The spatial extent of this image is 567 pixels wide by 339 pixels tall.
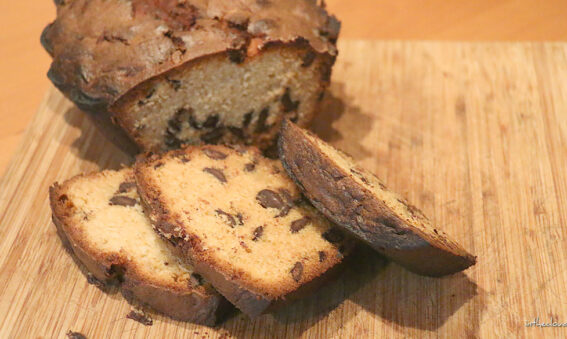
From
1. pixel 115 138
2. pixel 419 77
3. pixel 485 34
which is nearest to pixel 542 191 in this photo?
pixel 419 77

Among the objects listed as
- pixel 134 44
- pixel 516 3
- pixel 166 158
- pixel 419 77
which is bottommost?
pixel 516 3

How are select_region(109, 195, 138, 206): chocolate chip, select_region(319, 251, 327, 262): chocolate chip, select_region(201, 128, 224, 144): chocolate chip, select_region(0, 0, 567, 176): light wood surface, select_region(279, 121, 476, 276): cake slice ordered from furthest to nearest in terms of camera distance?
select_region(0, 0, 567, 176): light wood surface
select_region(201, 128, 224, 144): chocolate chip
select_region(109, 195, 138, 206): chocolate chip
select_region(319, 251, 327, 262): chocolate chip
select_region(279, 121, 476, 276): cake slice

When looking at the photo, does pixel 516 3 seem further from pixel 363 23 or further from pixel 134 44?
pixel 134 44

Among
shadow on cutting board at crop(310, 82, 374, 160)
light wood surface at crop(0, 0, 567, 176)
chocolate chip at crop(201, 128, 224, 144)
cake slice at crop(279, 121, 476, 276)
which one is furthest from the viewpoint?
light wood surface at crop(0, 0, 567, 176)

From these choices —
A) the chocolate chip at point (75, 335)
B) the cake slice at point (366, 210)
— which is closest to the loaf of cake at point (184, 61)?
the cake slice at point (366, 210)

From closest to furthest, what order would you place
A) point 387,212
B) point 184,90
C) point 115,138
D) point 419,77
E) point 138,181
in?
point 387,212 → point 138,181 → point 184,90 → point 115,138 → point 419,77

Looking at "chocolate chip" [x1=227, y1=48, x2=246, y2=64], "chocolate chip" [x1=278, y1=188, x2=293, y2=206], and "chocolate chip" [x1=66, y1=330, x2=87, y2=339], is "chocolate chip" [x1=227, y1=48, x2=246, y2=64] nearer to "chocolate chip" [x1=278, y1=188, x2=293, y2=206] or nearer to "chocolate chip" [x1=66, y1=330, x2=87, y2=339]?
"chocolate chip" [x1=278, y1=188, x2=293, y2=206]

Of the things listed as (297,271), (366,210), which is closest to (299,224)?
(297,271)

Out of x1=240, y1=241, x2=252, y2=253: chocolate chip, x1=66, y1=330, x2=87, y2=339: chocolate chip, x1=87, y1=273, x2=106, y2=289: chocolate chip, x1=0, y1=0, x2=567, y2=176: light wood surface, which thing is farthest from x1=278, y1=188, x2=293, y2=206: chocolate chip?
x1=0, y1=0, x2=567, y2=176: light wood surface
